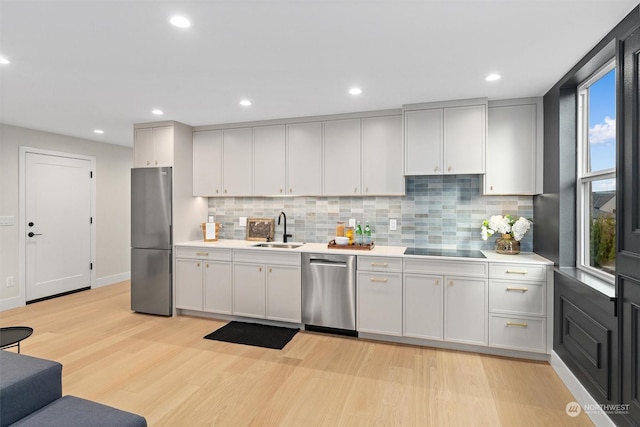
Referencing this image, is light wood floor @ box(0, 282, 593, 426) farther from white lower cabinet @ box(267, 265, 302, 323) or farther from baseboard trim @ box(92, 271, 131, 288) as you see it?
baseboard trim @ box(92, 271, 131, 288)

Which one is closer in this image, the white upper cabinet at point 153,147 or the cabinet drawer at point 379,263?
the cabinet drawer at point 379,263

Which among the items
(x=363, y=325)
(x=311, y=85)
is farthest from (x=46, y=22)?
(x=363, y=325)

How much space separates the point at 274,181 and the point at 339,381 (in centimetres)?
239

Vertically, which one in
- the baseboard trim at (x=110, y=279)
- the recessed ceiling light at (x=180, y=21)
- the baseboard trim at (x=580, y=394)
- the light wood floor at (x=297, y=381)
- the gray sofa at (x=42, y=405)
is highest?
the recessed ceiling light at (x=180, y=21)

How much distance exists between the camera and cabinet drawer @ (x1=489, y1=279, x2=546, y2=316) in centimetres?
294

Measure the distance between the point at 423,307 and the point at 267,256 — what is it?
1.74 metres

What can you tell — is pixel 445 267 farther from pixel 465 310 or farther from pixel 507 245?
pixel 507 245

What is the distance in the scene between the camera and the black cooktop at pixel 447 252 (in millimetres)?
3281

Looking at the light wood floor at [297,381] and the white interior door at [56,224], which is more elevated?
the white interior door at [56,224]

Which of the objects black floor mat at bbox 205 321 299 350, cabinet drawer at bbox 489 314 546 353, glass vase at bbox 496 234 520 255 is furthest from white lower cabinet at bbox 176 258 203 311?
glass vase at bbox 496 234 520 255

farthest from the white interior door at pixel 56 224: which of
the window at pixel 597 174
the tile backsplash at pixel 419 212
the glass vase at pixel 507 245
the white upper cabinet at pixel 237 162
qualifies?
the window at pixel 597 174

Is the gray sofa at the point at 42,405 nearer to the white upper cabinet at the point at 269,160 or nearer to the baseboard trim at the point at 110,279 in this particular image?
the white upper cabinet at the point at 269,160

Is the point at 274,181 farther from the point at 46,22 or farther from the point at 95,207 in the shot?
the point at 95,207

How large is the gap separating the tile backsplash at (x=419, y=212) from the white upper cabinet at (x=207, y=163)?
73 centimetres
